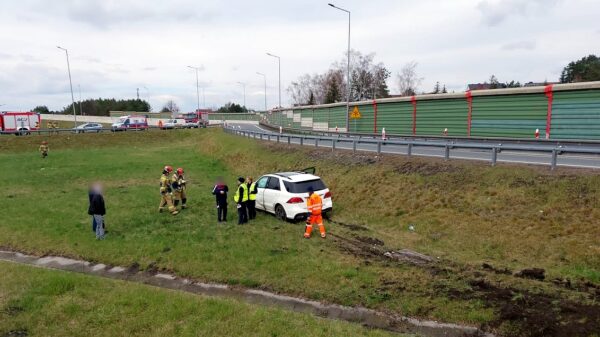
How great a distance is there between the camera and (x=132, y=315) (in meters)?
6.14

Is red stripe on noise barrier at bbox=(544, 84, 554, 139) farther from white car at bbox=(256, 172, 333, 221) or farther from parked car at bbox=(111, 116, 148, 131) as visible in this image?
parked car at bbox=(111, 116, 148, 131)

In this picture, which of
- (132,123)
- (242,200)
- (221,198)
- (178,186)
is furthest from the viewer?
(132,123)

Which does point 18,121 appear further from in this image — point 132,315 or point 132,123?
point 132,315

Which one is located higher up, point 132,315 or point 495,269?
point 132,315

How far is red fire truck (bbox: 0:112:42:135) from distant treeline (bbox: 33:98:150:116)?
80.8 meters

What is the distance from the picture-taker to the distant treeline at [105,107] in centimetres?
13412

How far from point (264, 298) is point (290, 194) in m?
5.13

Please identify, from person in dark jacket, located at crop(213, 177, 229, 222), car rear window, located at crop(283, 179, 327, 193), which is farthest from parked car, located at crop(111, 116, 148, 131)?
car rear window, located at crop(283, 179, 327, 193)

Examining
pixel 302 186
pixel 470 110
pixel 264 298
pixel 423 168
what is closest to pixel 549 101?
pixel 470 110

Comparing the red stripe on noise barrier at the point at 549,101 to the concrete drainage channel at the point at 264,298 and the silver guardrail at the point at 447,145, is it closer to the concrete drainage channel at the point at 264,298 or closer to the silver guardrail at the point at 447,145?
the silver guardrail at the point at 447,145

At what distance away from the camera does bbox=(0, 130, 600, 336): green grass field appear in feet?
23.8

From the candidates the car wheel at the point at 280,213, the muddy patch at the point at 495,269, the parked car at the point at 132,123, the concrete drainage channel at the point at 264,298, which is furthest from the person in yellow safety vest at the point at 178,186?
the parked car at the point at 132,123

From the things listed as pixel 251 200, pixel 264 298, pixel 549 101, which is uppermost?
pixel 549 101

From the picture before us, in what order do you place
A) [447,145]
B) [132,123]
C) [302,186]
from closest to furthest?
[302,186], [447,145], [132,123]
